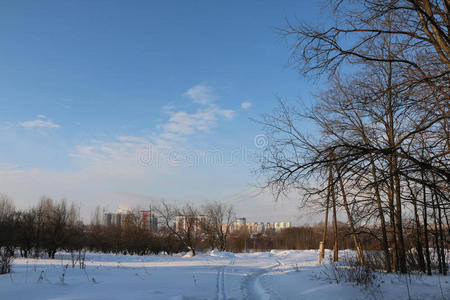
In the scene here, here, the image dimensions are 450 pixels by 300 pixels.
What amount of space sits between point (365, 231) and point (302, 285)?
126 inches

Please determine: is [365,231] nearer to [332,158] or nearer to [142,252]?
[332,158]

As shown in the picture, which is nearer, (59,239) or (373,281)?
(373,281)

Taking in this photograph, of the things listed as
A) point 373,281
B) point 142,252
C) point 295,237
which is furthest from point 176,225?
point 295,237

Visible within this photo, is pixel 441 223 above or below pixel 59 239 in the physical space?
above

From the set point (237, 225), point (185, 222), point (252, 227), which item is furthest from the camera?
point (252, 227)

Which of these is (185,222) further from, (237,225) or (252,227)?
(252,227)

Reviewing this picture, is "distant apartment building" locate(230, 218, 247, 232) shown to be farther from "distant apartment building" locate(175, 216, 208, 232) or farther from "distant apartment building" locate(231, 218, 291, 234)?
"distant apartment building" locate(175, 216, 208, 232)

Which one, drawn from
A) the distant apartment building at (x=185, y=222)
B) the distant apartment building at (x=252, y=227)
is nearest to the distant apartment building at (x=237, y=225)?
the distant apartment building at (x=252, y=227)

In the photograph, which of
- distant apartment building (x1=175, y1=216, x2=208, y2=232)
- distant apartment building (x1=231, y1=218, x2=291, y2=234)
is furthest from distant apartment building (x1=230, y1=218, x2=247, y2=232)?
distant apartment building (x1=175, y1=216, x2=208, y2=232)

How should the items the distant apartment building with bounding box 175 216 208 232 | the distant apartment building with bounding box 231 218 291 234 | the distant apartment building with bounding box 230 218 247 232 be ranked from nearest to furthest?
the distant apartment building with bounding box 175 216 208 232, the distant apartment building with bounding box 230 218 247 232, the distant apartment building with bounding box 231 218 291 234

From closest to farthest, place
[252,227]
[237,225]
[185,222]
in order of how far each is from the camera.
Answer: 1. [185,222]
2. [237,225]
3. [252,227]

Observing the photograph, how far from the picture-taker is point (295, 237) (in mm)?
71562

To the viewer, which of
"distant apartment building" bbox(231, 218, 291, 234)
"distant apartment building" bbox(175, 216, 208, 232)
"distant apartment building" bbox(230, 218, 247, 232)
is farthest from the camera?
"distant apartment building" bbox(231, 218, 291, 234)

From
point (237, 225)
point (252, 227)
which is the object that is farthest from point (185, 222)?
point (252, 227)
